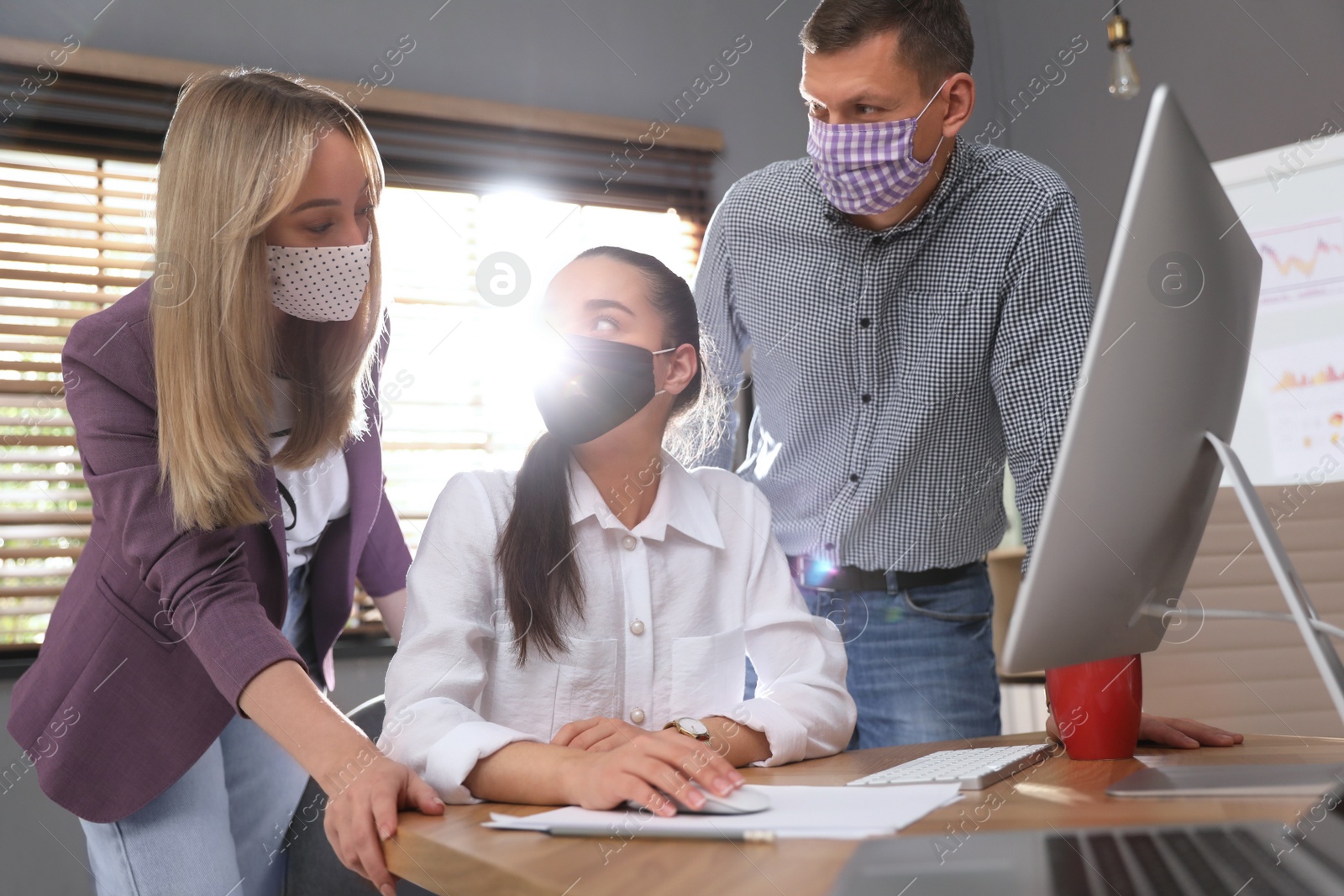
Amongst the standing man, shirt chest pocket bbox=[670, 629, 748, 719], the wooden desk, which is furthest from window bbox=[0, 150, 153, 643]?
the wooden desk

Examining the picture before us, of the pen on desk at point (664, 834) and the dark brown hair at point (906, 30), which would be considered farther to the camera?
the dark brown hair at point (906, 30)

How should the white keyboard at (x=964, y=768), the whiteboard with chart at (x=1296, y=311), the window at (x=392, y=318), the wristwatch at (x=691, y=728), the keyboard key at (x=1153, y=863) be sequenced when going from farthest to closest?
the whiteboard with chart at (x=1296, y=311), the window at (x=392, y=318), the wristwatch at (x=691, y=728), the white keyboard at (x=964, y=768), the keyboard key at (x=1153, y=863)

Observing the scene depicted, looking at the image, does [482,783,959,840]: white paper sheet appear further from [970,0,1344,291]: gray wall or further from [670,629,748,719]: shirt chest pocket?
[970,0,1344,291]: gray wall

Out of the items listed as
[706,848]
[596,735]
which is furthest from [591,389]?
[706,848]

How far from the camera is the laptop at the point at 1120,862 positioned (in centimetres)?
52

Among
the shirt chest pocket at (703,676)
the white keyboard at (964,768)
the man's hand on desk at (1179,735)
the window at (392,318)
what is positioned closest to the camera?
the white keyboard at (964,768)

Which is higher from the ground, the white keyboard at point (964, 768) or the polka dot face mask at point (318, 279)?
the polka dot face mask at point (318, 279)

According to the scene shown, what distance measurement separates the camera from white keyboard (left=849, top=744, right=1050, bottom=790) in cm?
80

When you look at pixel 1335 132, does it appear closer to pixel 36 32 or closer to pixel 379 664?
pixel 379 664

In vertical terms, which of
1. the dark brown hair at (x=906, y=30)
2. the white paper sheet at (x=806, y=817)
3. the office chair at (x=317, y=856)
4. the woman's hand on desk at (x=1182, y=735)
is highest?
the dark brown hair at (x=906, y=30)

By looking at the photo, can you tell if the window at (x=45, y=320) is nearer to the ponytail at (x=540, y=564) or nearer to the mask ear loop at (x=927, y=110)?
the ponytail at (x=540, y=564)

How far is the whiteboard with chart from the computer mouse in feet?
7.91

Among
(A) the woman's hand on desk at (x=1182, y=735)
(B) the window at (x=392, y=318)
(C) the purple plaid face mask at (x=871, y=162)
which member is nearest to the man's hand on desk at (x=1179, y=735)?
(A) the woman's hand on desk at (x=1182, y=735)

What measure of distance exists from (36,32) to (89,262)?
58cm
